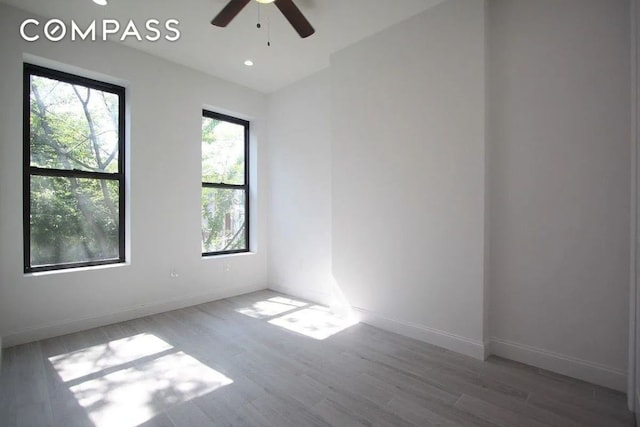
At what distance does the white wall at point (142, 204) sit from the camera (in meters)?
2.69

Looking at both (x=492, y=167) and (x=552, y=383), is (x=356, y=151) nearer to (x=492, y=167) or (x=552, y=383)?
(x=492, y=167)

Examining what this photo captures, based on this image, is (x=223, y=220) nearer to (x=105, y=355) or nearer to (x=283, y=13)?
(x=105, y=355)

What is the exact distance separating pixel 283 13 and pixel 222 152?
247 cm

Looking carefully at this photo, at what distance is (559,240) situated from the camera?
2.27 m

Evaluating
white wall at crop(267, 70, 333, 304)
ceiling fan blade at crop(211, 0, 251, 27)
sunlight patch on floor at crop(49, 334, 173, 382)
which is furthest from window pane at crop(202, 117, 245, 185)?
sunlight patch on floor at crop(49, 334, 173, 382)

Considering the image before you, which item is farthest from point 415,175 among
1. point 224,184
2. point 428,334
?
point 224,184

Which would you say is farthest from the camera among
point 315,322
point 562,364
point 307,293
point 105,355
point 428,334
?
point 307,293

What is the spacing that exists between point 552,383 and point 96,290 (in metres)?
4.10

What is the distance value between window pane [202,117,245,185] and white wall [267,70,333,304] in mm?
476

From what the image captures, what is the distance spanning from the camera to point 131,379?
218 cm

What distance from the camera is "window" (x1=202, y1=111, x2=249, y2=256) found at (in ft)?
13.9

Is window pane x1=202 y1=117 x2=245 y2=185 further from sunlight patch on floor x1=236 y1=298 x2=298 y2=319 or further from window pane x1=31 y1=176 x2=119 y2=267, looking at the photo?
sunlight patch on floor x1=236 y1=298 x2=298 y2=319

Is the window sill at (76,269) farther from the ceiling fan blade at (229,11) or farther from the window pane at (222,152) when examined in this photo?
the ceiling fan blade at (229,11)

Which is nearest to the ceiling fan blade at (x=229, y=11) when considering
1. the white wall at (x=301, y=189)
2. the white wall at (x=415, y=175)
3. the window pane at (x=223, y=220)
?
the white wall at (x=415, y=175)
